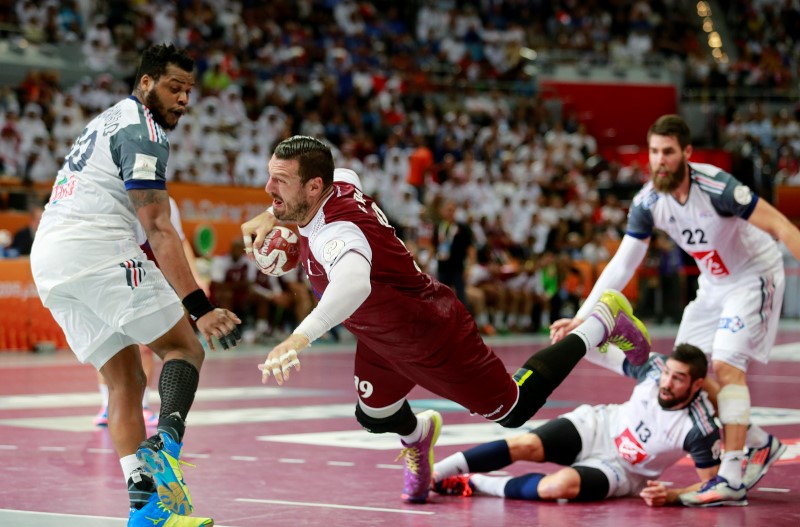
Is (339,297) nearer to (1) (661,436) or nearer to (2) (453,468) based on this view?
(2) (453,468)

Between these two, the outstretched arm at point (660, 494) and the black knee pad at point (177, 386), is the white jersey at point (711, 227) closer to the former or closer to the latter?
the outstretched arm at point (660, 494)

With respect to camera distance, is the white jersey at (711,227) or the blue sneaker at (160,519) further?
the white jersey at (711,227)

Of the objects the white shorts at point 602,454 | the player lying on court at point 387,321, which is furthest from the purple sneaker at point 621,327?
the white shorts at point 602,454

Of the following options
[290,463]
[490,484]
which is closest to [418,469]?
[490,484]

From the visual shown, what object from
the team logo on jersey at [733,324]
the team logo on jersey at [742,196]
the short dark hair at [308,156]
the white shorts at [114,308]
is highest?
the short dark hair at [308,156]

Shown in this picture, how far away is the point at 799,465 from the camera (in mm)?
7961

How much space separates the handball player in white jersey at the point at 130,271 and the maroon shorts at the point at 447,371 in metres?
0.95

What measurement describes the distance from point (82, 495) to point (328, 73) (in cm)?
2234

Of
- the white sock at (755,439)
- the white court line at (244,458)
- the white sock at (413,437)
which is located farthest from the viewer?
the white court line at (244,458)

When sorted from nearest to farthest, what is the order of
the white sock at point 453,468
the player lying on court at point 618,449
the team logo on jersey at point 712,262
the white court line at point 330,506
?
1. the white court line at point 330,506
2. the player lying on court at point 618,449
3. the white sock at point 453,468
4. the team logo on jersey at point 712,262

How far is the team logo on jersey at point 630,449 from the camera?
6863 millimetres

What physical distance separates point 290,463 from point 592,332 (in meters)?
2.40

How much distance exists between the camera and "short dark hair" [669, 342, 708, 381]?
6.84 meters

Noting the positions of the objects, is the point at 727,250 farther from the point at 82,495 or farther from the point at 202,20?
the point at 202,20
